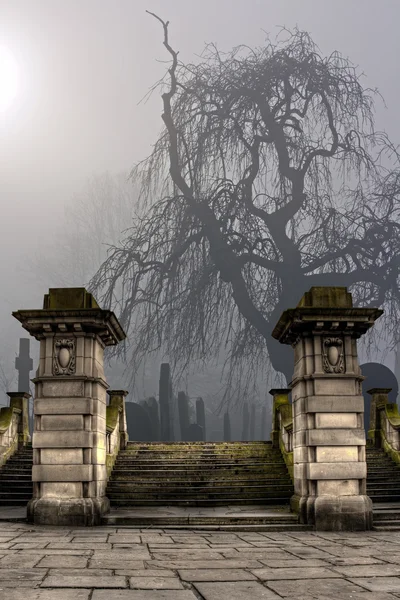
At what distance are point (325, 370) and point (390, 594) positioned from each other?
235 inches

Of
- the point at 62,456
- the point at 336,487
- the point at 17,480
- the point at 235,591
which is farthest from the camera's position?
the point at 17,480

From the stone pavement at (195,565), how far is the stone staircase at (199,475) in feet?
11.9

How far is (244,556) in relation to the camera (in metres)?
7.68

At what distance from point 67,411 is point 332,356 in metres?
4.86

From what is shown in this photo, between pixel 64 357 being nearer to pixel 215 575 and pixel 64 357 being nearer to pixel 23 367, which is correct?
pixel 215 575

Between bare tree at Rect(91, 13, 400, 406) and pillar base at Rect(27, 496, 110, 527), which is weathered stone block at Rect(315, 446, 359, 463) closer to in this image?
pillar base at Rect(27, 496, 110, 527)

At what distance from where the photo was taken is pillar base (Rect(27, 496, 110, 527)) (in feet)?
36.0

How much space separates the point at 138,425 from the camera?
37.4m

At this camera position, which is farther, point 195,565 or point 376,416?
point 376,416

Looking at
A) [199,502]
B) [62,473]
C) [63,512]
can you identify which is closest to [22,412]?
[199,502]

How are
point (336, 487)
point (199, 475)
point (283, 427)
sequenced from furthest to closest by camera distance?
1. point (283, 427)
2. point (199, 475)
3. point (336, 487)

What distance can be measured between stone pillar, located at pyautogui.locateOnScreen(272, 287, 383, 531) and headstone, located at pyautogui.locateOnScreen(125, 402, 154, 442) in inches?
1040

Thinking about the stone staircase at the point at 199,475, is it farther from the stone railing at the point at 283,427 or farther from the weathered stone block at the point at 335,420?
the weathered stone block at the point at 335,420

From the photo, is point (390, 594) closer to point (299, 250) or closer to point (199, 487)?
point (199, 487)
